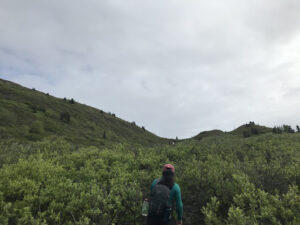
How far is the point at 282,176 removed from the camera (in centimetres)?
744

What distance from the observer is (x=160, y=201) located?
493cm

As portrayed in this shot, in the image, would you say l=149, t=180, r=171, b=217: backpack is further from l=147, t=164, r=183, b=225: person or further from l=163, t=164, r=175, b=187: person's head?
l=163, t=164, r=175, b=187: person's head

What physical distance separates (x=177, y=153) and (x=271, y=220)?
291 inches

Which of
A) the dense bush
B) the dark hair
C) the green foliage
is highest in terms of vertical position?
the green foliage

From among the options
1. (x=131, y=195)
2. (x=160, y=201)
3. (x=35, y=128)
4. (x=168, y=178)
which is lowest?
(x=131, y=195)

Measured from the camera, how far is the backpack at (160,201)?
4.92 m

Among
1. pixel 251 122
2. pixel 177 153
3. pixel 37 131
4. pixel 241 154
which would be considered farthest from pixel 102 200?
pixel 251 122

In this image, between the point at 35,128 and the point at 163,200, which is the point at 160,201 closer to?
the point at 163,200

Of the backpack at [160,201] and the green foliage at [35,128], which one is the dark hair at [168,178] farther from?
the green foliage at [35,128]

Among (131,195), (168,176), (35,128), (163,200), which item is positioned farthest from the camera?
(35,128)

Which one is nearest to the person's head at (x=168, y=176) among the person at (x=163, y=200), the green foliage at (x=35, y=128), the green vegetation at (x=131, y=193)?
the person at (x=163, y=200)

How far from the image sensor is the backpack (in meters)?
4.92

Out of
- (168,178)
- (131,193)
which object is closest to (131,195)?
(131,193)

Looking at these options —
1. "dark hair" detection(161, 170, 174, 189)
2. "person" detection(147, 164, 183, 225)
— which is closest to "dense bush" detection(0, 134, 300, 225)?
"person" detection(147, 164, 183, 225)
